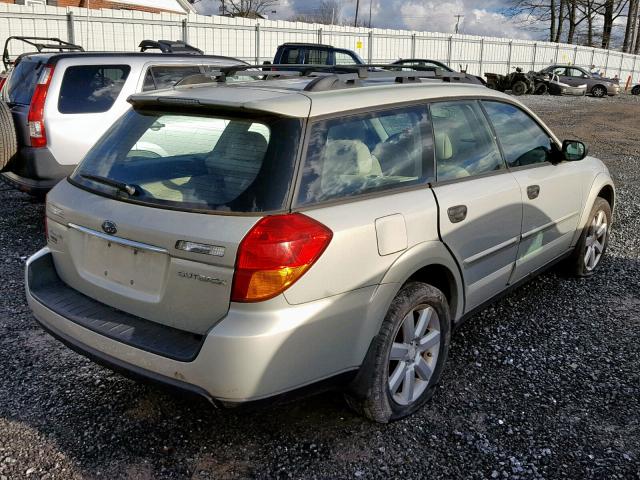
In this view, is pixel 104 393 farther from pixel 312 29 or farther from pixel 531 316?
pixel 312 29

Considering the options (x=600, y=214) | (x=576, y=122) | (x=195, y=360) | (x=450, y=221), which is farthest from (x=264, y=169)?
(x=576, y=122)

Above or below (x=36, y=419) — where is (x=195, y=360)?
above

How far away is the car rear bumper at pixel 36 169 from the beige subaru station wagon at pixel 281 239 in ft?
9.98

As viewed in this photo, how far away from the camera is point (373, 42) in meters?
25.6

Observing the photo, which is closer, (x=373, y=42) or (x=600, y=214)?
(x=600, y=214)

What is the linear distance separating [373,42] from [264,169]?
24479 millimetres

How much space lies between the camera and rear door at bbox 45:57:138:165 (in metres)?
6.05

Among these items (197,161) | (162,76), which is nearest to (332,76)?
(197,161)

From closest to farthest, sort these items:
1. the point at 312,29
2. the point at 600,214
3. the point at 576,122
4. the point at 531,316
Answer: the point at 531,316
the point at 600,214
the point at 576,122
the point at 312,29

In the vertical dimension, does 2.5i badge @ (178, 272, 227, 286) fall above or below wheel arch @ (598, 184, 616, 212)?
above

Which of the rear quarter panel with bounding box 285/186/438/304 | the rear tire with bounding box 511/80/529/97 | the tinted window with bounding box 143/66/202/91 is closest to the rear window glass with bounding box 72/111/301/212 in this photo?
the rear quarter panel with bounding box 285/186/438/304

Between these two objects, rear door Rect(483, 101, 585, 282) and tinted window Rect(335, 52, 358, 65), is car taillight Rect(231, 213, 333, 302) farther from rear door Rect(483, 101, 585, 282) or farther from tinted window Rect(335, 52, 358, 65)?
tinted window Rect(335, 52, 358, 65)

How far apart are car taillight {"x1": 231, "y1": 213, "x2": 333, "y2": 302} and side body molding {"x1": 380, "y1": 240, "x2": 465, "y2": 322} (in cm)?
48

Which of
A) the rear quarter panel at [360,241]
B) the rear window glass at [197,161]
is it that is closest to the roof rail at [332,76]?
the rear window glass at [197,161]
